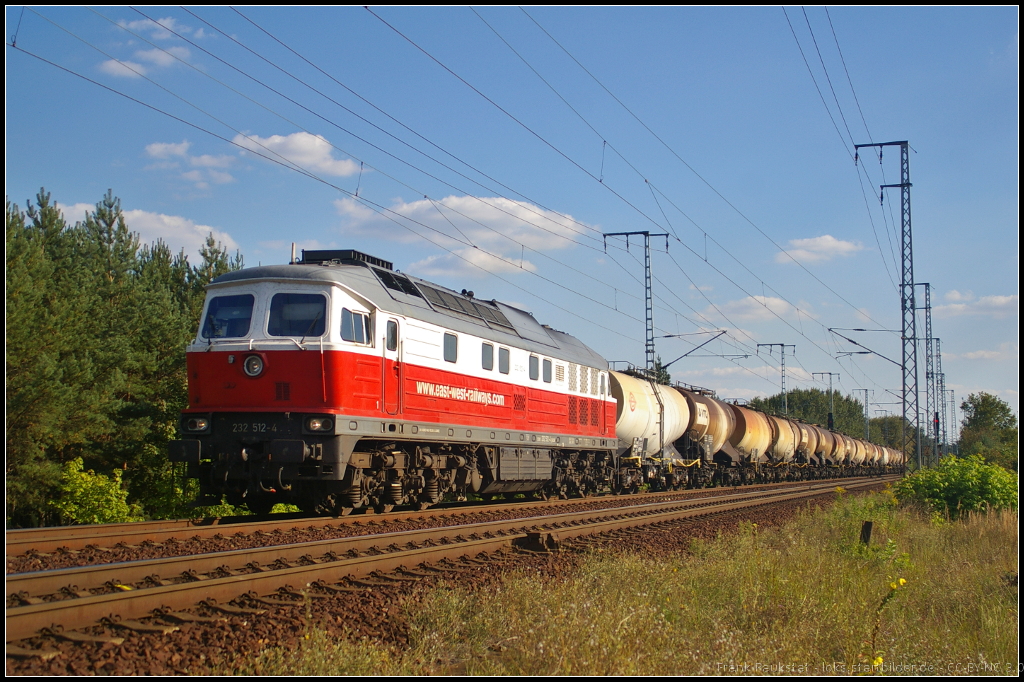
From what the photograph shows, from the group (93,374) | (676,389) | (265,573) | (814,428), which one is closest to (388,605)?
(265,573)

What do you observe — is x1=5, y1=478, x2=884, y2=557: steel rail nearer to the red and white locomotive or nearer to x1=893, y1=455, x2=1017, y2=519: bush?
the red and white locomotive

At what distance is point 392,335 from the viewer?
45.4 feet

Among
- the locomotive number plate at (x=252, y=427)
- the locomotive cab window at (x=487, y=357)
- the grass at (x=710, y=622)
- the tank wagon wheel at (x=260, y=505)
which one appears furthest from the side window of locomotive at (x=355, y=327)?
the grass at (x=710, y=622)

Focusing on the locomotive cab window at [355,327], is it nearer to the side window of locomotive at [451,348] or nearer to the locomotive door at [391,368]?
the locomotive door at [391,368]

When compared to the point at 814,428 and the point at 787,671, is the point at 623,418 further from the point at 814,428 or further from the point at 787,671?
the point at 814,428

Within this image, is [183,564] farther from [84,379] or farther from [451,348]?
[84,379]

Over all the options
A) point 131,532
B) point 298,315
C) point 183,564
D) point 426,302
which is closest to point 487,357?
point 426,302

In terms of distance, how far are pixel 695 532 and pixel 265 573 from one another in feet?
28.9

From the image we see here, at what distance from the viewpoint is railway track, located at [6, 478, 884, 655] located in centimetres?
611

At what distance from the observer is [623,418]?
25953mm

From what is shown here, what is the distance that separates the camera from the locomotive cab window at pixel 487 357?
1691 centimetres

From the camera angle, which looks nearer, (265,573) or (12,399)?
(265,573)

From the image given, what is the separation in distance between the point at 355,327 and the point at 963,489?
15046 mm

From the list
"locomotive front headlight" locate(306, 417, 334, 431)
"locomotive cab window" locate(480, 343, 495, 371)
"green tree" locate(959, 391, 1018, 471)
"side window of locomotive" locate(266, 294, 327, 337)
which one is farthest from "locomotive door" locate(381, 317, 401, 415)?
"green tree" locate(959, 391, 1018, 471)
